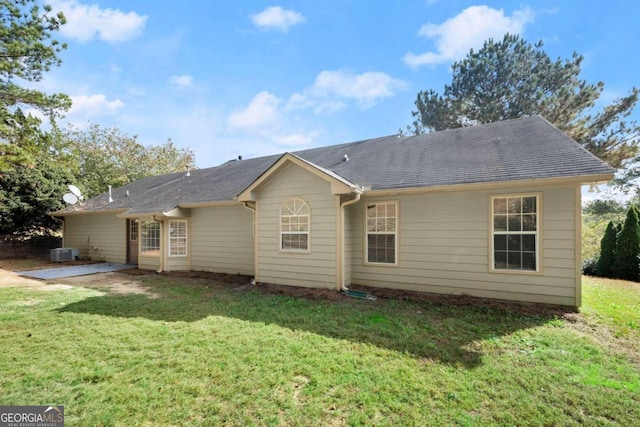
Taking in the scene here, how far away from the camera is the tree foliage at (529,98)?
665 inches

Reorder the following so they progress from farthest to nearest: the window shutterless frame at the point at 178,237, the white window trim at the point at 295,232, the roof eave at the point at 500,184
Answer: the window shutterless frame at the point at 178,237, the white window trim at the point at 295,232, the roof eave at the point at 500,184

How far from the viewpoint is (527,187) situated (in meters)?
6.14

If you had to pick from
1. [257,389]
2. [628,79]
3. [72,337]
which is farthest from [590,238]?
[72,337]

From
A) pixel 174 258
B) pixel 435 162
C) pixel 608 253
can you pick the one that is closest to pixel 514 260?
pixel 435 162

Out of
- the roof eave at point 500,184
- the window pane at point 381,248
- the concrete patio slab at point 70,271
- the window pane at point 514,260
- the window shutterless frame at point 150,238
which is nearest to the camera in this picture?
the roof eave at point 500,184

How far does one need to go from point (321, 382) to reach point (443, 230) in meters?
4.95

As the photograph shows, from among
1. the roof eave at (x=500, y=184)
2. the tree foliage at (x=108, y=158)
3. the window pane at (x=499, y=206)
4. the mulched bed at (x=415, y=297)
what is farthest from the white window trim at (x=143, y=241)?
the tree foliage at (x=108, y=158)

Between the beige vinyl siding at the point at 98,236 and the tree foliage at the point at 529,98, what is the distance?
845 inches

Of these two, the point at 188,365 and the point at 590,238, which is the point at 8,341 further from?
the point at 590,238

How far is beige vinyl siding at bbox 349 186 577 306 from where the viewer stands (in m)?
5.86

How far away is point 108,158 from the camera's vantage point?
25062mm

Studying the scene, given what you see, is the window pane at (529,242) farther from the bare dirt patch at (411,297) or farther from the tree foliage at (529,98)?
the tree foliage at (529,98)

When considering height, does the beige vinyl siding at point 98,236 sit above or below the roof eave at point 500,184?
below

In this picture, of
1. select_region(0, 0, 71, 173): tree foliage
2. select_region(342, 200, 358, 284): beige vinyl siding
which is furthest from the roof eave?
select_region(0, 0, 71, 173): tree foliage
